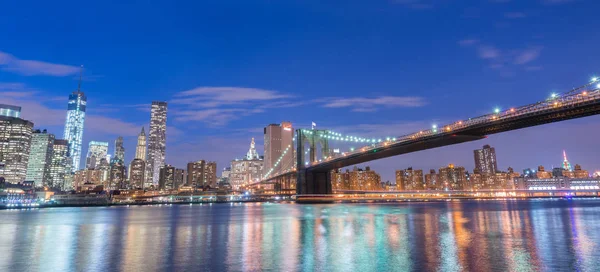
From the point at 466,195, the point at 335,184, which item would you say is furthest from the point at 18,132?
the point at 466,195

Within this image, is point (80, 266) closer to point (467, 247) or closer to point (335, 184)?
point (467, 247)

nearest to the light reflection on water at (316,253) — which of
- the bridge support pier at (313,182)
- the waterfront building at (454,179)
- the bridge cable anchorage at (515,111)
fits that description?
the bridge cable anchorage at (515,111)

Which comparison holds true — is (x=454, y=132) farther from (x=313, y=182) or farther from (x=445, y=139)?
(x=313, y=182)

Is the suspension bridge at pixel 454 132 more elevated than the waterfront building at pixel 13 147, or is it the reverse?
the waterfront building at pixel 13 147

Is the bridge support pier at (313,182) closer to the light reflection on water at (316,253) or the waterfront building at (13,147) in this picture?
the light reflection on water at (316,253)

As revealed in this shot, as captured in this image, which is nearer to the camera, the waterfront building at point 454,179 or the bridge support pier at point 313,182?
the bridge support pier at point 313,182

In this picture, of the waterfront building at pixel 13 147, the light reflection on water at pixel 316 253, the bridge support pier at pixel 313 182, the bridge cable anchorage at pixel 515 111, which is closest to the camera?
the light reflection on water at pixel 316 253

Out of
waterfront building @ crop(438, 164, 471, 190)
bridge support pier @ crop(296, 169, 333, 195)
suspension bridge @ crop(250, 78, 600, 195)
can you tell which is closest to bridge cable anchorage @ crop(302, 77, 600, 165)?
suspension bridge @ crop(250, 78, 600, 195)

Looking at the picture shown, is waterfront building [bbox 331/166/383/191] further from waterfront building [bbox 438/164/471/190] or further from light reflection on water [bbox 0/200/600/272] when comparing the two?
light reflection on water [bbox 0/200/600/272]
